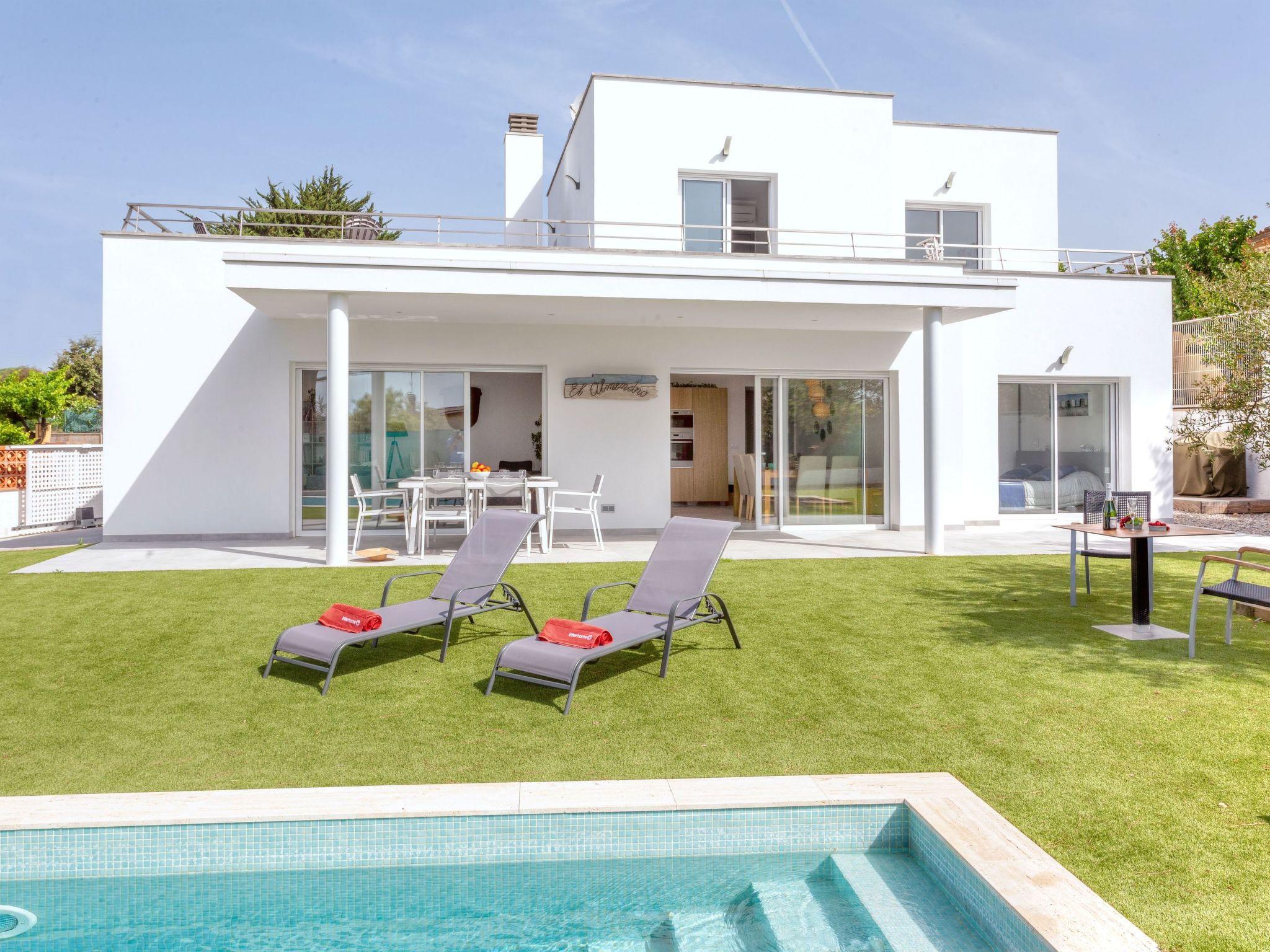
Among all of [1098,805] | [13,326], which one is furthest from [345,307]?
[13,326]

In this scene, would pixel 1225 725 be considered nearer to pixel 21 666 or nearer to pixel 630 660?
pixel 630 660

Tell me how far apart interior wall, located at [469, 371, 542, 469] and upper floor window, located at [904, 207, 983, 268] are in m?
7.03

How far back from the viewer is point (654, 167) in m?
13.4

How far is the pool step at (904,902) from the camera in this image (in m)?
2.77

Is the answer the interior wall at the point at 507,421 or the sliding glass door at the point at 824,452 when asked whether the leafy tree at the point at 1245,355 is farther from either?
the interior wall at the point at 507,421

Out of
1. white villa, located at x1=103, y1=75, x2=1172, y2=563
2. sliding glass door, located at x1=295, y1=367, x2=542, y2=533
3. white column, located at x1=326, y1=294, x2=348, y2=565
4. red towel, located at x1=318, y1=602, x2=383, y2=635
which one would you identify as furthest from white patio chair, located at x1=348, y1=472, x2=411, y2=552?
red towel, located at x1=318, y1=602, x2=383, y2=635

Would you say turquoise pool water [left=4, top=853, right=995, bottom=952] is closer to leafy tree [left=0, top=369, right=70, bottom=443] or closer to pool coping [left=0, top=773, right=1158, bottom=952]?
pool coping [left=0, top=773, right=1158, bottom=952]

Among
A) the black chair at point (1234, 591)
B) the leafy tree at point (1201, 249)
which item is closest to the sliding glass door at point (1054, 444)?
the black chair at point (1234, 591)

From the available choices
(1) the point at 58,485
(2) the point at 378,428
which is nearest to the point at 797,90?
(2) the point at 378,428

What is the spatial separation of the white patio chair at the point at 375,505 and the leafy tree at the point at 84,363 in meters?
32.7

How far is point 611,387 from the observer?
41.3 ft

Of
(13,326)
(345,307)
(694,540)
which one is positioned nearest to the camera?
(694,540)

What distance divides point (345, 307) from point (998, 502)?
33.5 ft

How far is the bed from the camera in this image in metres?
14.1
